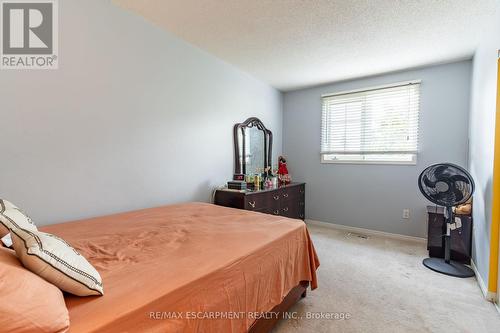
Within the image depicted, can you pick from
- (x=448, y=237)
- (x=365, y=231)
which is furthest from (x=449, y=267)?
(x=365, y=231)

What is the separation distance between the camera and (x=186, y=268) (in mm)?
1060

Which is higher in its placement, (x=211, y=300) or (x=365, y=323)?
(x=211, y=300)

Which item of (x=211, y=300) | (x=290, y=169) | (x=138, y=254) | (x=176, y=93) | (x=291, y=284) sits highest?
(x=176, y=93)

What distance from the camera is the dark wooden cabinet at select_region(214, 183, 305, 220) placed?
2.85 metres

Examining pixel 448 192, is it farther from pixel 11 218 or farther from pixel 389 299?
pixel 11 218

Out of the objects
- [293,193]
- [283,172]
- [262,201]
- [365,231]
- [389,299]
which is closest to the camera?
[389,299]

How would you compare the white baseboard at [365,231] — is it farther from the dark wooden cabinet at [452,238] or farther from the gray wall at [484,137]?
the gray wall at [484,137]

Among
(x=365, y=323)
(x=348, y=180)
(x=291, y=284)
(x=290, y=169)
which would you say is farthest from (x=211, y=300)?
(x=290, y=169)

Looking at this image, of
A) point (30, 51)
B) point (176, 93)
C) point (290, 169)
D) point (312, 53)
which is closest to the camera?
point (30, 51)

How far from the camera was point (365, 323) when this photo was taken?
1.61m

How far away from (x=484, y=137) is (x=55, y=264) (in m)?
3.14

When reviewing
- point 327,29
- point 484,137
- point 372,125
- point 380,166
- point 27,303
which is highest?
point 327,29

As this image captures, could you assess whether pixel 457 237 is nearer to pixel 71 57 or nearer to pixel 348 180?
pixel 348 180

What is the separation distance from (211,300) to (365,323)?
4.01 ft
